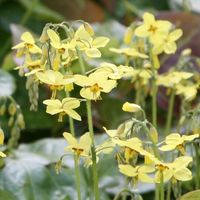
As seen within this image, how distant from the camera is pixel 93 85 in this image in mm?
743

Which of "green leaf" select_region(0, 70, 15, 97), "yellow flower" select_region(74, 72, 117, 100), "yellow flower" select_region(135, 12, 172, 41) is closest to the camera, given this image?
"yellow flower" select_region(74, 72, 117, 100)

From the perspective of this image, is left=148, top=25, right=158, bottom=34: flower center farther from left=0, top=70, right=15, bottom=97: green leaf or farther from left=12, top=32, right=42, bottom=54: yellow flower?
left=0, top=70, right=15, bottom=97: green leaf

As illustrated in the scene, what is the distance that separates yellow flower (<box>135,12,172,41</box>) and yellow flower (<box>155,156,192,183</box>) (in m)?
0.26

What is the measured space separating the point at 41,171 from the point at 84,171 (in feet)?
0.29

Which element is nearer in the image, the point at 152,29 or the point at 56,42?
the point at 56,42

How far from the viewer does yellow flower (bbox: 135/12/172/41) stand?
970 millimetres

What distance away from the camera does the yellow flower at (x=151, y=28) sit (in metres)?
0.97

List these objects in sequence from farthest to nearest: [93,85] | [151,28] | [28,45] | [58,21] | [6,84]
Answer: [58,21] → [6,84] → [151,28] → [28,45] → [93,85]

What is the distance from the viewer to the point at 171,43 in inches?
38.6

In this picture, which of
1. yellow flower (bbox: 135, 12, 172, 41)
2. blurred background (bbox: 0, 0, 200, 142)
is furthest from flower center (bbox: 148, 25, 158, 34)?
blurred background (bbox: 0, 0, 200, 142)

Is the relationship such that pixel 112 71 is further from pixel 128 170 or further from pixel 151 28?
pixel 151 28

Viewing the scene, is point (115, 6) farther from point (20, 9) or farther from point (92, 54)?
point (92, 54)

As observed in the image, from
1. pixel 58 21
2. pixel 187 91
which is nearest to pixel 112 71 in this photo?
pixel 187 91

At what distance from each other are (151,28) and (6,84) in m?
0.38
